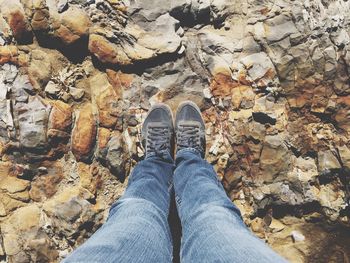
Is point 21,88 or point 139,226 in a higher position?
point 21,88

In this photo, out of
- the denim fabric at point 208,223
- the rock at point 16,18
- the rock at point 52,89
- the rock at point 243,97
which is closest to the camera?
the denim fabric at point 208,223

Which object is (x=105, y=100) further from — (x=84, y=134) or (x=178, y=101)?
(x=178, y=101)

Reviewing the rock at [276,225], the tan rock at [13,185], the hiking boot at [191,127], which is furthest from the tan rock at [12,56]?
the rock at [276,225]

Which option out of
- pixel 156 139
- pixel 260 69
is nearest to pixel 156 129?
pixel 156 139

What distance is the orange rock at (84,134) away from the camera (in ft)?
9.92

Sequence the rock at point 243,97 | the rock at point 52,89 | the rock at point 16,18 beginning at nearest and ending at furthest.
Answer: the rock at point 16,18, the rock at point 52,89, the rock at point 243,97

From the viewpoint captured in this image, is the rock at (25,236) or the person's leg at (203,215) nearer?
the person's leg at (203,215)

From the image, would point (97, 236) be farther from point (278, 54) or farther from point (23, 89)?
point (278, 54)

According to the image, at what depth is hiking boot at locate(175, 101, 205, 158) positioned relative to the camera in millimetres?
3084

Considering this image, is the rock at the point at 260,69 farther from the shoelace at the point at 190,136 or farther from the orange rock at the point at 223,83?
the shoelace at the point at 190,136

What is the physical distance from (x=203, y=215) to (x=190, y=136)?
1019 mm

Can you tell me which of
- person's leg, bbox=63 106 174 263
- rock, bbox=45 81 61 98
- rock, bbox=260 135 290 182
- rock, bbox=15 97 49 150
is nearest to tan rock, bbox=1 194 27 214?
rock, bbox=15 97 49 150

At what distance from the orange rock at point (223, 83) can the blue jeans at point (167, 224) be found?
62 centimetres

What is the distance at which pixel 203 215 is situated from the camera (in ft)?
7.25
